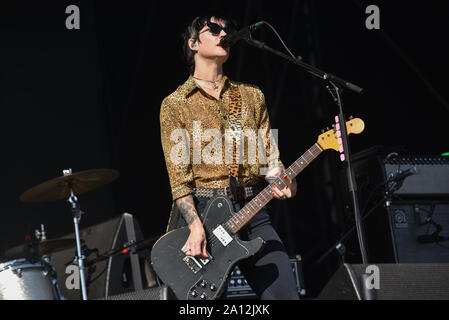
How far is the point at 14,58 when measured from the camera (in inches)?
213

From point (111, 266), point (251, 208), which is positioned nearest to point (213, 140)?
point (251, 208)

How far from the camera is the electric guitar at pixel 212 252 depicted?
105 inches

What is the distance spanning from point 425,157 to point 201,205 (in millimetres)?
2293

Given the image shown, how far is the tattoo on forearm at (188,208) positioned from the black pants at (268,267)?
26 centimetres

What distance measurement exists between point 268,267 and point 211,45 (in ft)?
4.01

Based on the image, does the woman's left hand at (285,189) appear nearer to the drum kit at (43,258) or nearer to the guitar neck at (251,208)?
the guitar neck at (251,208)

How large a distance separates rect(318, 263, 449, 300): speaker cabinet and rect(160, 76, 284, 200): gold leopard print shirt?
0.95m

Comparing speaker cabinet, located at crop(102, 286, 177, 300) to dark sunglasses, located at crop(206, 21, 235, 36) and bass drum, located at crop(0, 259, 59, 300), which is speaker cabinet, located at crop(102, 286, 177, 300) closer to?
dark sunglasses, located at crop(206, 21, 235, 36)

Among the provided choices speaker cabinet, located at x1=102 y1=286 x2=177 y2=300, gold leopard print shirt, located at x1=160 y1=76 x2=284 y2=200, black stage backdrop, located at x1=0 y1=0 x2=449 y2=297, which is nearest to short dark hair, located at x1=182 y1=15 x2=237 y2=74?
gold leopard print shirt, located at x1=160 y1=76 x2=284 y2=200

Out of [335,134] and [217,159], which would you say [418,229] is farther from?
[217,159]

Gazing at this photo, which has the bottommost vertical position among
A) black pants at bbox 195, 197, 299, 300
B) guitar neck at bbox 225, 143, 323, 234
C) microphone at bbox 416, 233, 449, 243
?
microphone at bbox 416, 233, 449, 243

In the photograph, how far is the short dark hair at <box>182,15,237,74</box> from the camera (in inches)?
123

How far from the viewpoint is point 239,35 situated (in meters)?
2.71

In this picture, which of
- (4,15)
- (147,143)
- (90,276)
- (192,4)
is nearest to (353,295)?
(90,276)
